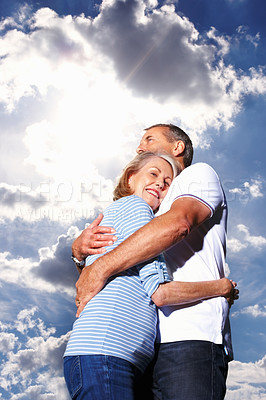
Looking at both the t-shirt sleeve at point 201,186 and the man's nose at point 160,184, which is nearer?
the t-shirt sleeve at point 201,186

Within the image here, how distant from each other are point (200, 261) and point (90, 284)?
0.91 meters

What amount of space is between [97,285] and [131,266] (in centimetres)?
26

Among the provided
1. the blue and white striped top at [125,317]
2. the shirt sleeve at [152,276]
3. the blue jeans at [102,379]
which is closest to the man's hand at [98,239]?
the blue and white striped top at [125,317]

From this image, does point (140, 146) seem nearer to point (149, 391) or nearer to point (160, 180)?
point (160, 180)

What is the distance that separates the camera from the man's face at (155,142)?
5.57 meters

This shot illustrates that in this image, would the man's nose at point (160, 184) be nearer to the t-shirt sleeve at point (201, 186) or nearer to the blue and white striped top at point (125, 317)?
the t-shirt sleeve at point (201, 186)

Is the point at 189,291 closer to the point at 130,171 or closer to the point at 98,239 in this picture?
the point at 98,239

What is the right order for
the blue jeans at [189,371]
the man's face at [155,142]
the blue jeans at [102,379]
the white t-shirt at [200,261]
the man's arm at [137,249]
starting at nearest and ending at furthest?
the blue jeans at [102,379] < the man's arm at [137,249] < the blue jeans at [189,371] < the white t-shirt at [200,261] < the man's face at [155,142]

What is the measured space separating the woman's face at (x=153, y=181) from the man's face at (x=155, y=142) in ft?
6.30

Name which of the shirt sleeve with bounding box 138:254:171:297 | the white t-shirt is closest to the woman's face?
the white t-shirt

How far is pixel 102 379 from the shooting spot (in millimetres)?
2199

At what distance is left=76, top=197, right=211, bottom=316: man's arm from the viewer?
250 centimetres

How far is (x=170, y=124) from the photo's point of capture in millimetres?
5922

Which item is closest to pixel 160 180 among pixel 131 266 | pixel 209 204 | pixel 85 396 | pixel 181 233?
pixel 209 204
